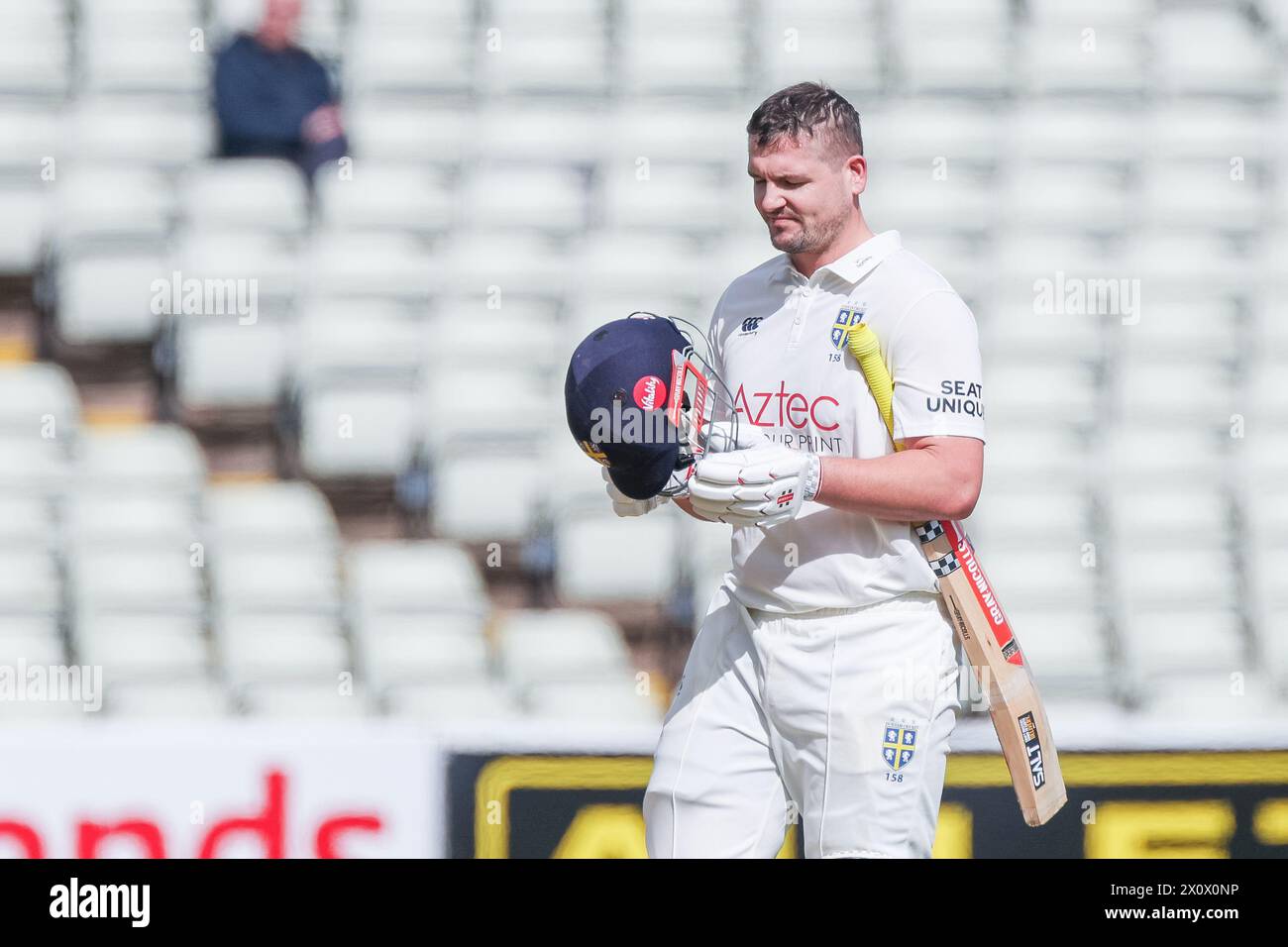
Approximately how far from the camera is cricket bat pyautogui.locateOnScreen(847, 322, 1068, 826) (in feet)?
8.43

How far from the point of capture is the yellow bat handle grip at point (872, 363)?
254 cm

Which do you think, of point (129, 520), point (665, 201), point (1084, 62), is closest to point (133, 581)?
point (129, 520)

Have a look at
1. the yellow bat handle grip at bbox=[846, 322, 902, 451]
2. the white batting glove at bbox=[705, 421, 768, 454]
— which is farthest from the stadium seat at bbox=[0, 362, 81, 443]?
the yellow bat handle grip at bbox=[846, 322, 902, 451]

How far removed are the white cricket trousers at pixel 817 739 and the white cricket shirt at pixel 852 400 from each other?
0.17 ft

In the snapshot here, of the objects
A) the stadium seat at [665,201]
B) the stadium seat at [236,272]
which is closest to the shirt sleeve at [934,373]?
the stadium seat at [236,272]

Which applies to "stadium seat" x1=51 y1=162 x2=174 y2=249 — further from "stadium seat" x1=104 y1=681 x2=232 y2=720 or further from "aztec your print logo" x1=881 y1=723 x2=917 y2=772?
"aztec your print logo" x1=881 y1=723 x2=917 y2=772

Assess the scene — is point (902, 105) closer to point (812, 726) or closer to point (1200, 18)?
point (1200, 18)

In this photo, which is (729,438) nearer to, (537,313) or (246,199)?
(537,313)

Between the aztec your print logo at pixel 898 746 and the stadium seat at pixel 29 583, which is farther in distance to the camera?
the stadium seat at pixel 29 583

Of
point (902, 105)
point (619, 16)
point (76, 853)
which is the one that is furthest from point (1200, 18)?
point (76, 853)

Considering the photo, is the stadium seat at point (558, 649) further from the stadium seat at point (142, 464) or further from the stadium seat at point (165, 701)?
the stadium seat at point (142, 464)

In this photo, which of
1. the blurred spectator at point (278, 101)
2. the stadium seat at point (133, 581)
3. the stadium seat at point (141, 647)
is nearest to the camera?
the stadium seat at point (141, 647)

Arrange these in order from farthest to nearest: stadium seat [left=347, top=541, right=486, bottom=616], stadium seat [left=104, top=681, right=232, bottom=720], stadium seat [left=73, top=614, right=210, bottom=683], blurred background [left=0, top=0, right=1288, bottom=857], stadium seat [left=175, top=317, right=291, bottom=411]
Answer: stadium seat [left=175, top=317, right=291, bottom=411] < stadium seat [left=347, top=541, right=486, bottom=616] < stadium seat [left=73, top=614, right=210, bottom=683] < stadium seat [left=104, top=681, right=232, bottom=720] < blurred background [left=0, top=0, right=1288, bottom=857]

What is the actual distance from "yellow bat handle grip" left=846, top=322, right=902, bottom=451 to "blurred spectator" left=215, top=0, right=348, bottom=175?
3483 mm
